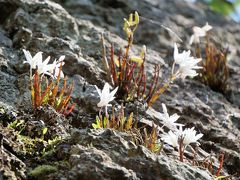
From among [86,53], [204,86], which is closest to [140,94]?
[86,53]

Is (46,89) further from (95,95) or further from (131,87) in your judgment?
(131,87)

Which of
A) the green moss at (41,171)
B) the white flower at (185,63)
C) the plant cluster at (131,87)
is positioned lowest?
the green moss at (41,171)

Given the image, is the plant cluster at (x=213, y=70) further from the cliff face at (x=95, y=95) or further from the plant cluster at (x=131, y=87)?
the cliff face at (x=95, y=95)

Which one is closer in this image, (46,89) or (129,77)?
(46,89)

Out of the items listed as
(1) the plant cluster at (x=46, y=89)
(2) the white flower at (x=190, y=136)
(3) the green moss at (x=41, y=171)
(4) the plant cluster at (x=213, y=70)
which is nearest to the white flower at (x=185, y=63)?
(2) the white flower at (x=190, y=136)

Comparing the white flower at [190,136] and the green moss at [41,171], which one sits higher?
the white flower at [190,136]

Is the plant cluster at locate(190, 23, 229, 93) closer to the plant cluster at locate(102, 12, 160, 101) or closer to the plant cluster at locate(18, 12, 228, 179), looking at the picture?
the plant cluster at locate(18, 12, 228, 179)

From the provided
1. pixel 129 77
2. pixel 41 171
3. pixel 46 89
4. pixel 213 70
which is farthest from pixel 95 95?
pixel 213 70
